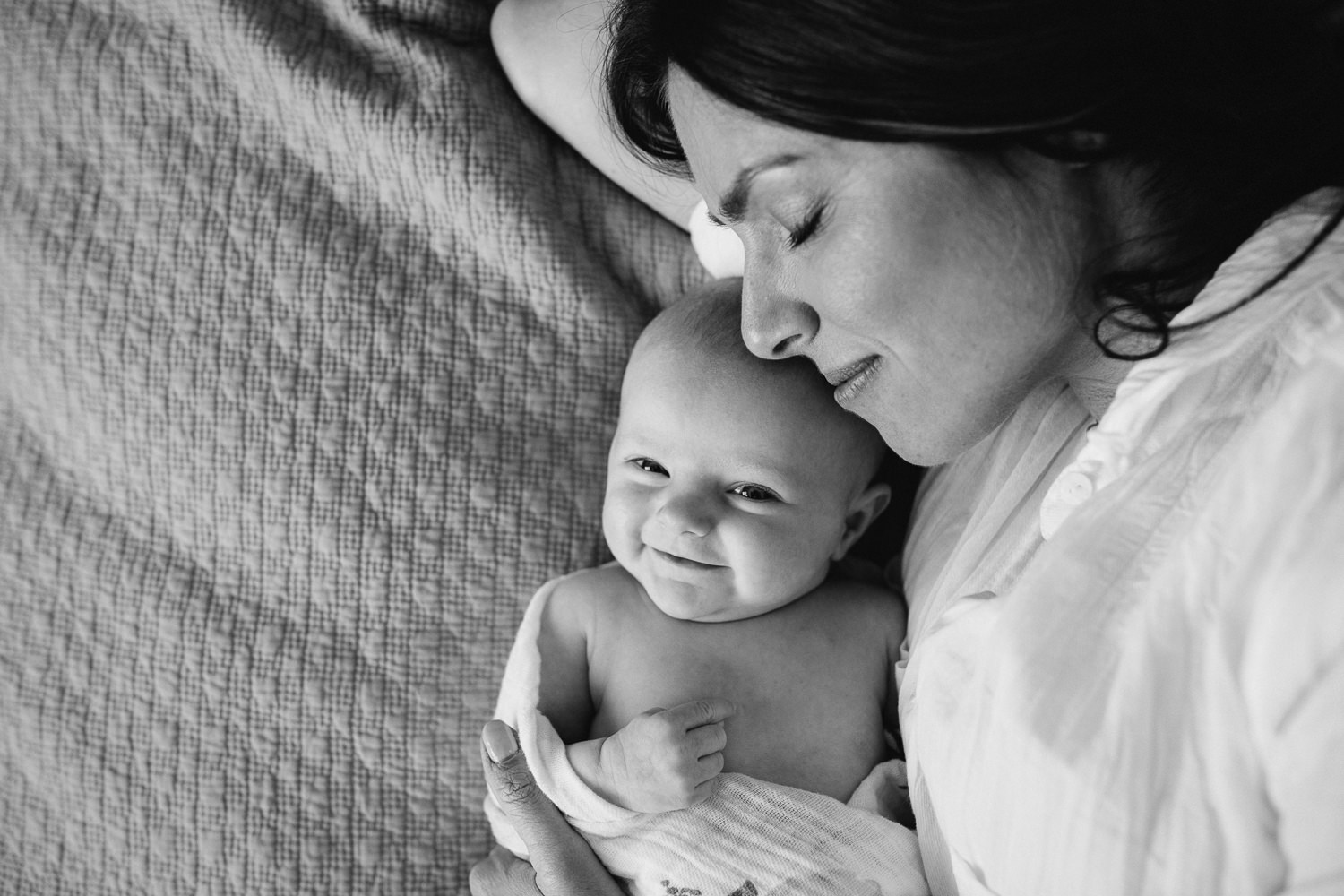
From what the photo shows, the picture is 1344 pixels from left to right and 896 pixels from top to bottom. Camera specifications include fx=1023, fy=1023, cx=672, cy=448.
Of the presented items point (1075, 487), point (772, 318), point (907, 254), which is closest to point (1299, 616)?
point (1075, 487)

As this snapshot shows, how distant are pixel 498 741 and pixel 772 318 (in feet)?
1.81

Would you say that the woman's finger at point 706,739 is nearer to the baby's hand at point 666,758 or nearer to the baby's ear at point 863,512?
the baby's hand at point 666,758

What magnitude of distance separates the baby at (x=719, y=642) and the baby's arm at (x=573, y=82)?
22 centimetres

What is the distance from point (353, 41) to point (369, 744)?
1.01 m

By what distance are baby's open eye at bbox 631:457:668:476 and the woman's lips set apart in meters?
0.28

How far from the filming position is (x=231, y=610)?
143 cm

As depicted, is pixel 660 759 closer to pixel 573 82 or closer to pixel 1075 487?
pixel 1075 487

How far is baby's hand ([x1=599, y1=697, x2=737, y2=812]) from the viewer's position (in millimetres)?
1183

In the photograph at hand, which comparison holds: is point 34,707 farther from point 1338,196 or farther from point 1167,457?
point 1338,196

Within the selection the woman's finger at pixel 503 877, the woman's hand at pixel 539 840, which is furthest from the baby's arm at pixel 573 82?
the woman's finger at pixel 503 877

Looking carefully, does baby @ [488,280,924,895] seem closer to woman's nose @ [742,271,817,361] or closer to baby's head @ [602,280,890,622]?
baby's head @ [602,280,890,622]

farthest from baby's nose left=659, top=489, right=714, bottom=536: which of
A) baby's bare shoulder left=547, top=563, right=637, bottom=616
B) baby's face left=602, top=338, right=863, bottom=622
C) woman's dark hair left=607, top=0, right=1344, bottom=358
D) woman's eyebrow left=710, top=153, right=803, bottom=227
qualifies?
woman's dark hair left=607, top=0, right=1344, bottom=358

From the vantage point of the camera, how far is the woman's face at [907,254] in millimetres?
919

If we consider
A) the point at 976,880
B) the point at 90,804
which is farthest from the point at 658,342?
the point at 90,804
